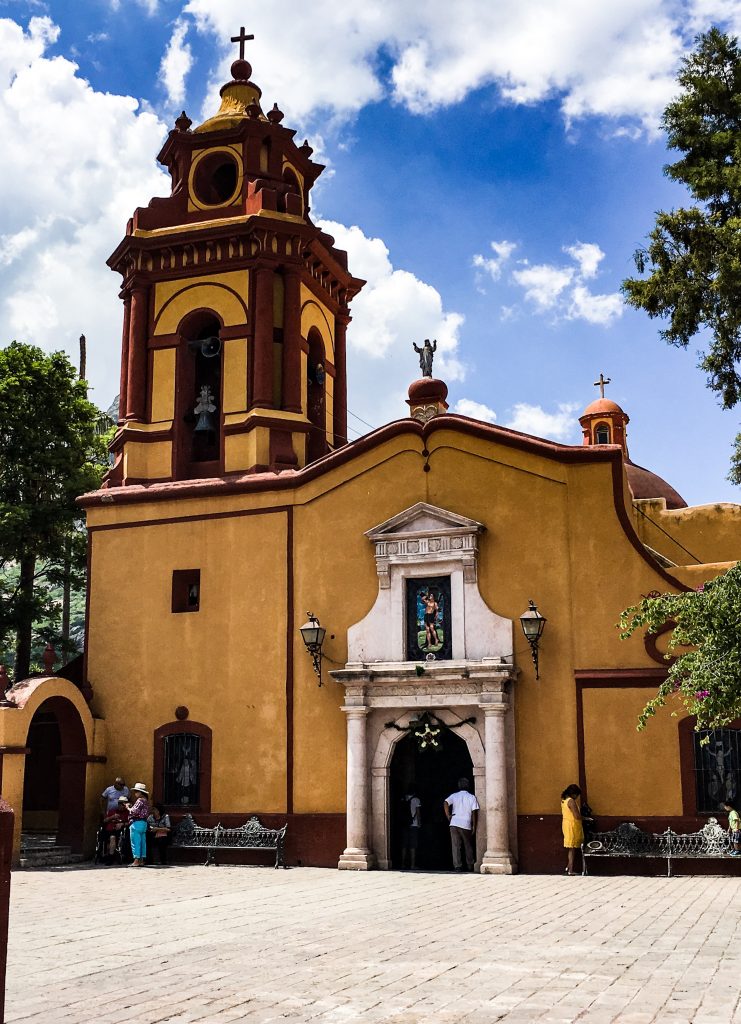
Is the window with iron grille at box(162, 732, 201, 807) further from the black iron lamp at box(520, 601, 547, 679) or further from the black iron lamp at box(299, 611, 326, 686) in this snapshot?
the black iron lamp at box(520, 601, 547, 679)

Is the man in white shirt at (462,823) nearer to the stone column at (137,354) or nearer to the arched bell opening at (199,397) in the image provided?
the arched bell opening at (199,397)

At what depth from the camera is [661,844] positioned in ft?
51.7

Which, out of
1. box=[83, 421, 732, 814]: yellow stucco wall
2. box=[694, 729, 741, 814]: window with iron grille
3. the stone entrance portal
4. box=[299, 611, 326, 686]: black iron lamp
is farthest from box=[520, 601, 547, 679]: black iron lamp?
box=[299, 611, 326, 686]: black iron lamp

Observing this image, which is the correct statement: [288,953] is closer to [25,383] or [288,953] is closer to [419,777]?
[419,777]

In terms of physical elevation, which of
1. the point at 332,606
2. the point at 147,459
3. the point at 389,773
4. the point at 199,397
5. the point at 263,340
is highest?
the point at 263,340

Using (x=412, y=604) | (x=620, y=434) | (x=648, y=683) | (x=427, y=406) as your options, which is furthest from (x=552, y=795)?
(x=620, y=434)

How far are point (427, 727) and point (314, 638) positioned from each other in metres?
2.30

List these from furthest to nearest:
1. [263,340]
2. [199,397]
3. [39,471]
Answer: [39,471], [199,397], [263,340]

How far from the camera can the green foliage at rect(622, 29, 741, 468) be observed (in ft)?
47.9

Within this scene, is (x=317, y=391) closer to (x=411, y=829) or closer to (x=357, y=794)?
(x=357, y=794)

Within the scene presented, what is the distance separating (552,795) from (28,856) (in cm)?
844

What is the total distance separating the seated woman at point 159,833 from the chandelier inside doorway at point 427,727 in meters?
3.99

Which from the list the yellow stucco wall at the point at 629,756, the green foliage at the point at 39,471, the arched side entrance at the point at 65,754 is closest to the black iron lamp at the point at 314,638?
the arched side entrance at the point at 65,754

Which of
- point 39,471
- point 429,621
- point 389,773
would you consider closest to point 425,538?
point 429,621
